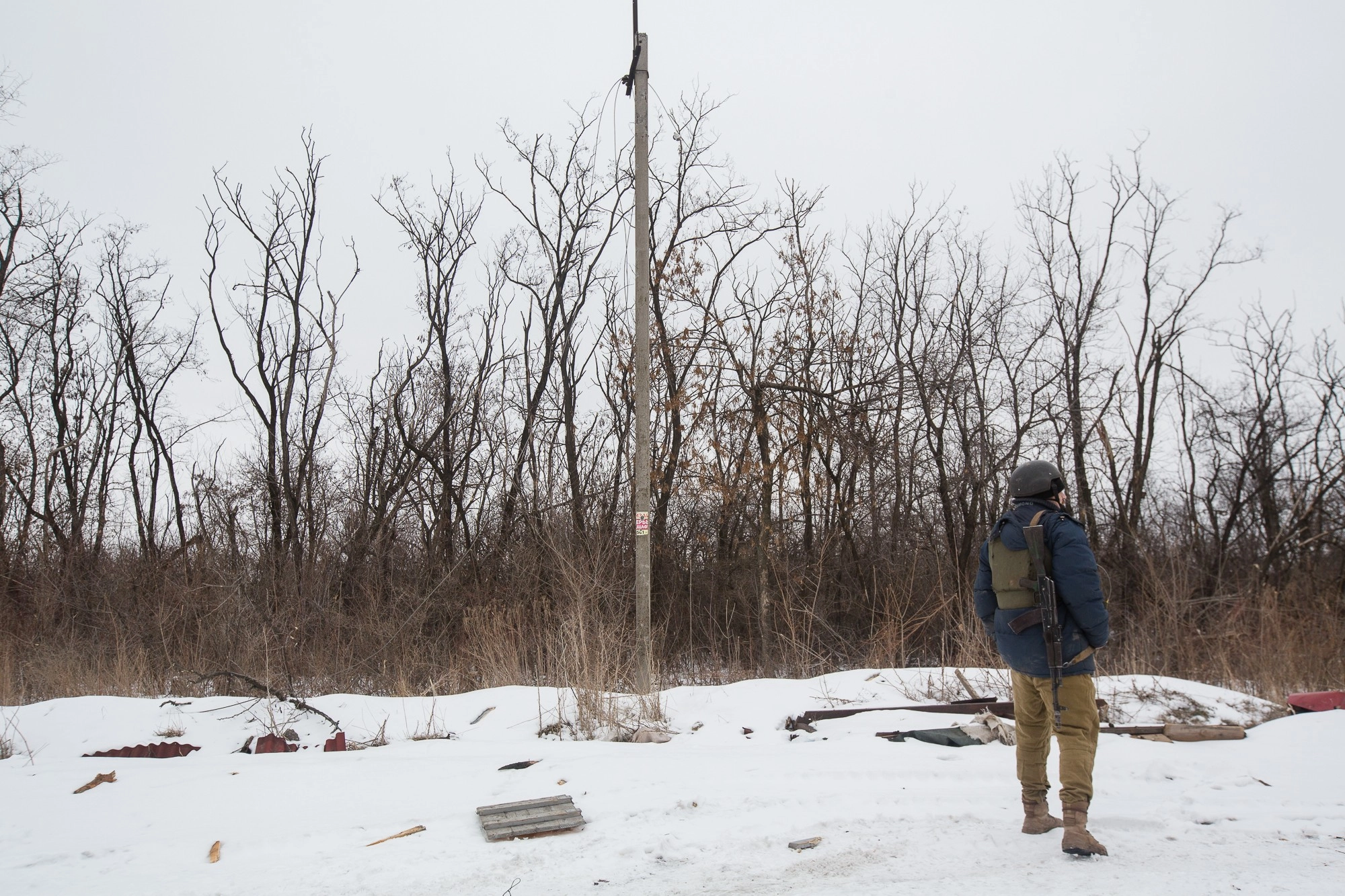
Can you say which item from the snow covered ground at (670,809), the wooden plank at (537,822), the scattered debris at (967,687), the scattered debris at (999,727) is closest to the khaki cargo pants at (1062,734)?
the snow covered ground at (670,809)

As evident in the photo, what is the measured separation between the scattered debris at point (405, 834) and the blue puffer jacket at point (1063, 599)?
10.8ft

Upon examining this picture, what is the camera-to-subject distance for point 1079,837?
382 cm

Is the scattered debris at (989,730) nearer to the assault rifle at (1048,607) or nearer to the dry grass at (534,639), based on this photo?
the dry grass at (534,639)

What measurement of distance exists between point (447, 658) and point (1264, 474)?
68.4ft

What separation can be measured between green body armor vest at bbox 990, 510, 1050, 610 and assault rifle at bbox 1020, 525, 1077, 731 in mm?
25

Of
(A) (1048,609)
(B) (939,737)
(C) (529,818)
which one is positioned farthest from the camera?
(B) (939,737)

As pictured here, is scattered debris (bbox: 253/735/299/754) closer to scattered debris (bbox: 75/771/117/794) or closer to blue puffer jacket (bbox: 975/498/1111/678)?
scattered debris (bbox: 75/771/117/794)

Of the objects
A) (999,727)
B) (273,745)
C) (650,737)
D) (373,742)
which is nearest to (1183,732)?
(999,727)

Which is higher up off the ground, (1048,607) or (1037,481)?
(1037,481)

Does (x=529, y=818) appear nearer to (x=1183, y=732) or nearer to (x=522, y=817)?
(x=522, y=817)

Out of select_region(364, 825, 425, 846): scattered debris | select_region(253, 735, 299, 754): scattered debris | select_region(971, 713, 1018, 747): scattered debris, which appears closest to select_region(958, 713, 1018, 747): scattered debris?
select_region(971, 713, 1018, 747): scattered debris

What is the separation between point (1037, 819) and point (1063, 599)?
1.18 metres

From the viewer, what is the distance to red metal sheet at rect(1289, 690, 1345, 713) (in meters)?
6.76

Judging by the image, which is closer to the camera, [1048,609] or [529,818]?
[1048,609]
